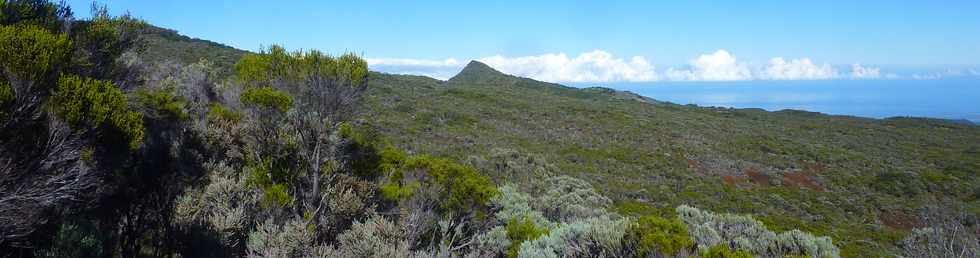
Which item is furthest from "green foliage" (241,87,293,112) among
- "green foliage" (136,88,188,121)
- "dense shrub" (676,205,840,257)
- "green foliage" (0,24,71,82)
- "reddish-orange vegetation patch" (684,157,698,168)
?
"reddish-orange vegetation patch" (684,157,698,168)

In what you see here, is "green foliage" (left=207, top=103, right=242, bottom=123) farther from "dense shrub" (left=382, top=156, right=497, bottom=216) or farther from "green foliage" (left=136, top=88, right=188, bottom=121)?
"dense shrub" (left=382, top=156, right=497, bottom=216)

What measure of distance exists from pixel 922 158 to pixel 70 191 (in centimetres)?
5051

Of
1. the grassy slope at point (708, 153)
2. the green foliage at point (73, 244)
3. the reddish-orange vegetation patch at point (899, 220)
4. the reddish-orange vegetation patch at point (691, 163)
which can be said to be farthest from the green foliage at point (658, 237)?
the reddish-orange vegetation patch at point (691, 163)

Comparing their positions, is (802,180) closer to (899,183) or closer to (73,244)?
(899,183)

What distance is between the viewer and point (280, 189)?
8336mm

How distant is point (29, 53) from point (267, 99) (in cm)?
441

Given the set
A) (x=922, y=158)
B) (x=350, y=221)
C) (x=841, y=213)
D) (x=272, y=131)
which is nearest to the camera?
(x=350, y=221)

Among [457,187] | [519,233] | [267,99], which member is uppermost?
[267,99]

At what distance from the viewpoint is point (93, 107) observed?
217 inches

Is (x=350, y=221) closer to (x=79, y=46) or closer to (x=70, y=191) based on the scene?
(x=70, y=191)

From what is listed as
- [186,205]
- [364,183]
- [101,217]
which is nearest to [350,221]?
[364,183]

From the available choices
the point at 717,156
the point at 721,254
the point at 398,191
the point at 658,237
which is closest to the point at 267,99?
the point at 398,191

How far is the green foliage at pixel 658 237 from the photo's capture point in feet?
22.8

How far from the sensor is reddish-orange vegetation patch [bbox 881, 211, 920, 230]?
21970 mm
